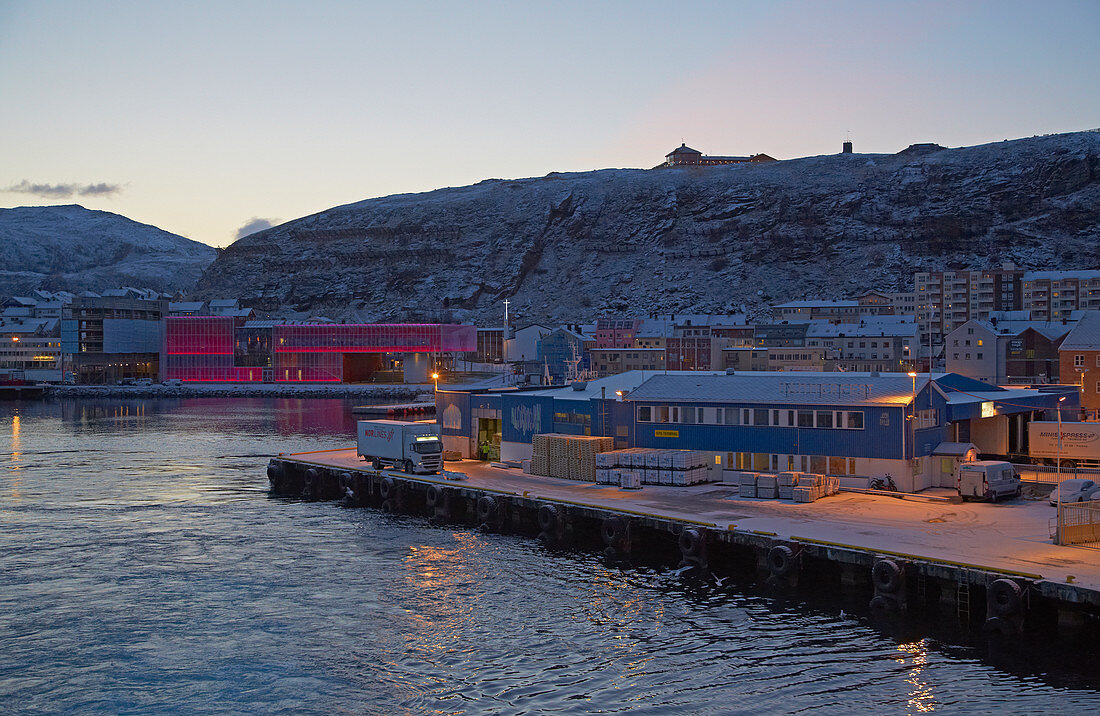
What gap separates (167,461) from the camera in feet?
264

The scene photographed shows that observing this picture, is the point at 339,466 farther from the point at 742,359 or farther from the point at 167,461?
the point at 742,359

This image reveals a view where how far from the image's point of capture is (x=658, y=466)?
49.8 m

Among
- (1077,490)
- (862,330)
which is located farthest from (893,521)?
(862,330)

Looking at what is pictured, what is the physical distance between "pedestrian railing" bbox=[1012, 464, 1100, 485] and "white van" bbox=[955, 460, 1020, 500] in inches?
156

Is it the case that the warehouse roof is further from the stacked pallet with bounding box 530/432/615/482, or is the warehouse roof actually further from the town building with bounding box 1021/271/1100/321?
the town building with bounding box 1021/271/1100/321

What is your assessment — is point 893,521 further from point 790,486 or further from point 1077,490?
point 1077,490

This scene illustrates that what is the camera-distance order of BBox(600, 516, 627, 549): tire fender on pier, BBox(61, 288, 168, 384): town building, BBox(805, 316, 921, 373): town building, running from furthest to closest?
BBox(61, 288, 168, 384): town building, BBox(805, 316, 921, 373): town building, BBox(600, 516, 627, 549): tire fender on pier

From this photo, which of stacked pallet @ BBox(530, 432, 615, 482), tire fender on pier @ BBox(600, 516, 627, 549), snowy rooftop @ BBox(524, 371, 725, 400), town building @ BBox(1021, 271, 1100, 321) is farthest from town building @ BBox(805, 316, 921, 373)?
tire fender on pier @ BBox(600, 516, 627, 549)

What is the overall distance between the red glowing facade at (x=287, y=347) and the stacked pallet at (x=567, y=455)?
128196mm

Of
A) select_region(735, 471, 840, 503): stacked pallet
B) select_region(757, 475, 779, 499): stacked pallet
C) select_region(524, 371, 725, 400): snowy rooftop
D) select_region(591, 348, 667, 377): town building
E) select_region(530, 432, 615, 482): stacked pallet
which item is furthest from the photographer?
select_region(591, 348, 667, 377): town building

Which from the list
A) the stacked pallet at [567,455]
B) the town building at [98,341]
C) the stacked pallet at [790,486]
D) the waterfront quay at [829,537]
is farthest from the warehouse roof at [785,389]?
the town building at [98,341]

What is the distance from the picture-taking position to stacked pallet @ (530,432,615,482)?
172 feet

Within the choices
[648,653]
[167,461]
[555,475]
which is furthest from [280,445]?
[648,653]

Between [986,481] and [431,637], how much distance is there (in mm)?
24778
